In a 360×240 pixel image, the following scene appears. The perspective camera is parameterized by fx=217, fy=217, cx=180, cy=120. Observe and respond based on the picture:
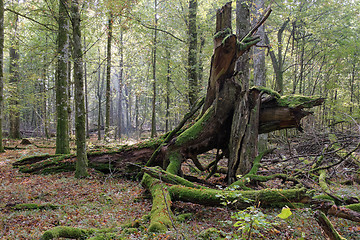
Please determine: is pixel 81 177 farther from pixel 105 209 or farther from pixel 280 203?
pixel 280 203

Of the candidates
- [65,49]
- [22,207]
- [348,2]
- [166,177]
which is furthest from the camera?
[348,2]

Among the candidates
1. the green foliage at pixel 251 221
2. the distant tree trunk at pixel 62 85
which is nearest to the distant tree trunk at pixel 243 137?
the green foliage at pixel 251 221

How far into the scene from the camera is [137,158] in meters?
8.26

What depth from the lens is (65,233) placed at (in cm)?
314

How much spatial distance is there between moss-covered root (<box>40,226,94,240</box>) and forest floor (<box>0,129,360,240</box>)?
64 centimetres

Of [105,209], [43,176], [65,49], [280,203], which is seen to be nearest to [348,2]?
[280,203]

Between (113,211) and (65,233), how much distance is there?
205 cm

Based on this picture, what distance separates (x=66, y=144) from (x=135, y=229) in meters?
8.78

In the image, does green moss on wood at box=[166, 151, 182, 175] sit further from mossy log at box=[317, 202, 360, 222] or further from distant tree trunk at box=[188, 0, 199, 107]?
distant tree trunk at box=[188, 0, 199, 107]

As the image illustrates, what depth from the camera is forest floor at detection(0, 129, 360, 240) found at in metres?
3.53

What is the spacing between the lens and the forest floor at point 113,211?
3.53 meters

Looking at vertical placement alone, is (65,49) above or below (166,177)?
above

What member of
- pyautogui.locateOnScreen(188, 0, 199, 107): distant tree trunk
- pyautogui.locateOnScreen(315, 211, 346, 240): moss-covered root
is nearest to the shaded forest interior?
pyautogui.locateOnScreen(315, 211, 346, 240): moss-covered root

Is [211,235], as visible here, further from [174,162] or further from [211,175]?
[211,175]
